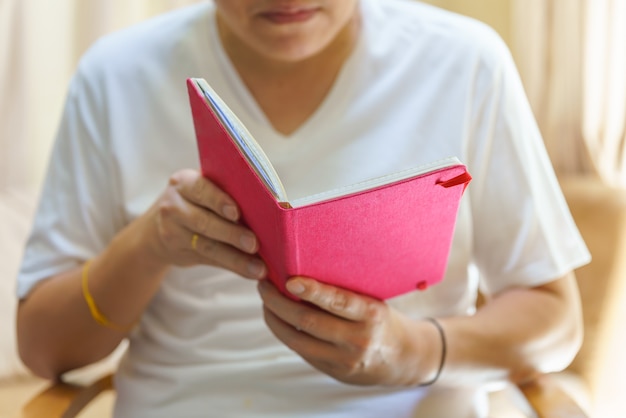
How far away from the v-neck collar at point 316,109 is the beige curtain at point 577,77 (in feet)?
2.49

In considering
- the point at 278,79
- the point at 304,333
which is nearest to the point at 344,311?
the point at 304,333

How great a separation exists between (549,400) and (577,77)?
0.95m

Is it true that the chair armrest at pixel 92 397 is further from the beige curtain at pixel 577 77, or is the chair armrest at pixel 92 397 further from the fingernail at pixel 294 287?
the beige curtain at pixel 577 77

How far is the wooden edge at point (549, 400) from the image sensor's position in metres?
1.30

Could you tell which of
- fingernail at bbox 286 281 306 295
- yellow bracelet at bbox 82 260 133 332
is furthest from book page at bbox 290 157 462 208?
yellow bracelet at bbox 82 260 133 332

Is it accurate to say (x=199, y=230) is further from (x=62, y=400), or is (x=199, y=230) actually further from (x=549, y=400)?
(x=549, y=400)

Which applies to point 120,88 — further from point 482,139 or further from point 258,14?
point 482,139

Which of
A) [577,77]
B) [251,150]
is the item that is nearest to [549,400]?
[251,150]

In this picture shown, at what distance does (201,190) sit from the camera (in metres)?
1.16

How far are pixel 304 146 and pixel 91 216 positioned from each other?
362mm

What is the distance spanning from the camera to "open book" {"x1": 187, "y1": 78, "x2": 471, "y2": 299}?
978 mm

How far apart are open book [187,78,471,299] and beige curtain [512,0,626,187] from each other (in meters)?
0.99

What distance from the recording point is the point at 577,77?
2.06 m

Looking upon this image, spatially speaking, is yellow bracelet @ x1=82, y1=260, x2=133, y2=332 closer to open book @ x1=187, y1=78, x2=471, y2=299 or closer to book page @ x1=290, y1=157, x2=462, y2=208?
open book @ x1=187, y1=78, x2=471, y2=299
